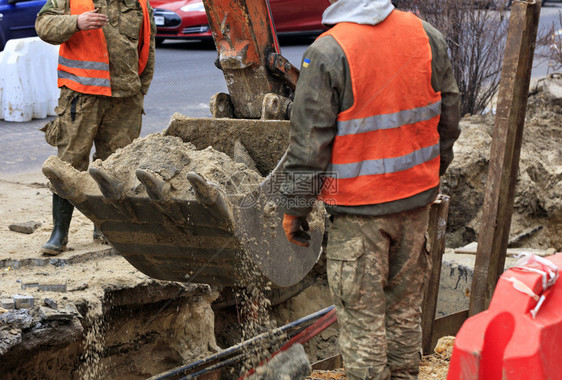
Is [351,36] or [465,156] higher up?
[351,36]

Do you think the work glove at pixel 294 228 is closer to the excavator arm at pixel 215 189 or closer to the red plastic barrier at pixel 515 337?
the excavator arm at pixel 215 189

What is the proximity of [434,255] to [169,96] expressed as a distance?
6.64 meters

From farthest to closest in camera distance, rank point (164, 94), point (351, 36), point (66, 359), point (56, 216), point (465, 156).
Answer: point (164, 94) < point (465, 156) < point (56, 216) < point (66, 359) < point (351, 36)

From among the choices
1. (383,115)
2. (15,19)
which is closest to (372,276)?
(383,115)

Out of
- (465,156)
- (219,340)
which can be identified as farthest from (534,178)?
(219,340)

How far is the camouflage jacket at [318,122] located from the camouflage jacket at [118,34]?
227 cm

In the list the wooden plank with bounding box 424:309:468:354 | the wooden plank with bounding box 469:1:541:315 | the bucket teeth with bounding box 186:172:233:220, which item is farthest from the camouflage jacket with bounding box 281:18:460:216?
the wooden plank with bounding box 424:309:468:354

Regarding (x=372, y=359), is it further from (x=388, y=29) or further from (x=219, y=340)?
(x=219, y=340)

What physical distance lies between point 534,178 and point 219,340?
12.3 ft

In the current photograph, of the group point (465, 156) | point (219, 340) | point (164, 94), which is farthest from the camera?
point (164, 94)

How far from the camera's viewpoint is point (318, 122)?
2.93 metres

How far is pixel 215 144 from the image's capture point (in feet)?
15.0

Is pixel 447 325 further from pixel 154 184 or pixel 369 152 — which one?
pixel 154 184

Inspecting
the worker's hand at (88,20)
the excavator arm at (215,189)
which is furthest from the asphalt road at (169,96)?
the worker's hand at (88,20)
